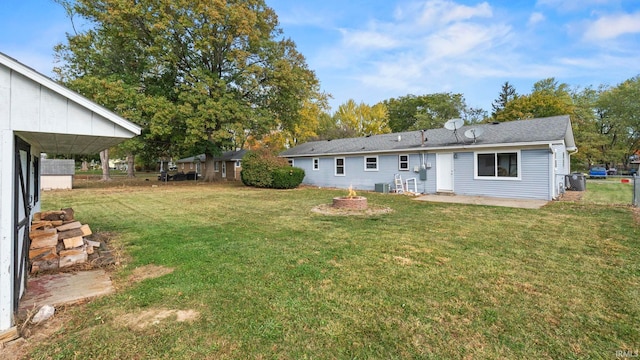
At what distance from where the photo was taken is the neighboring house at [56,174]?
685 inches

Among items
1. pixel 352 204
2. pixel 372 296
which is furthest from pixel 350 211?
pixel 372 296

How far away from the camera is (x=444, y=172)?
13.3 m

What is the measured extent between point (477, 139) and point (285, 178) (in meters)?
10.2

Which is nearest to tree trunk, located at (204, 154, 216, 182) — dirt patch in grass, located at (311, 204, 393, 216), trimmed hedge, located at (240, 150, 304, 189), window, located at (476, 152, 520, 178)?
trimmed hedge, located at (240, 150, 304, 189)

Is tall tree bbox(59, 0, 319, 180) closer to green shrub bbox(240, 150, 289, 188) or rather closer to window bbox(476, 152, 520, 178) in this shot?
green shrub bbox(240, 150, 289, 188)

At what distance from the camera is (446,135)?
47.8 feet

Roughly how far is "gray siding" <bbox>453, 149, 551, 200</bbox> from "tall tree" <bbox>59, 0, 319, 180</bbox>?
12537 millimetres

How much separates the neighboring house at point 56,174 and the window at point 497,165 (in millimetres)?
22832

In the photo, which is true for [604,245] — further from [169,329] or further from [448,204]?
[169,329]

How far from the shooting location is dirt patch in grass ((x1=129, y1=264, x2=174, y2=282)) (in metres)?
3.86

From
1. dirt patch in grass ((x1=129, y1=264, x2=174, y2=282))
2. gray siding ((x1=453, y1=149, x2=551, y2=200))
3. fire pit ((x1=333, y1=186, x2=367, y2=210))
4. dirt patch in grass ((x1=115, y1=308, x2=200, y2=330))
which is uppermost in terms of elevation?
gray siding ((x1=453, y1=149, x2=551, y2=200))

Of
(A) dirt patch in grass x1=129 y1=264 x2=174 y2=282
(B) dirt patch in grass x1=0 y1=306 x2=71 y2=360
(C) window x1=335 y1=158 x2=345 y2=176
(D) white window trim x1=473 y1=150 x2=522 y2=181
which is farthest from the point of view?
(C) window x1=335 y1=158 x2=345 y2=176

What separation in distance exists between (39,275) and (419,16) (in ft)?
49.3

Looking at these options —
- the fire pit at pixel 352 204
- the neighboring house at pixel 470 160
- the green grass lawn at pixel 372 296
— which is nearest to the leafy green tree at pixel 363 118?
the neighboring house at pixel 470 160
